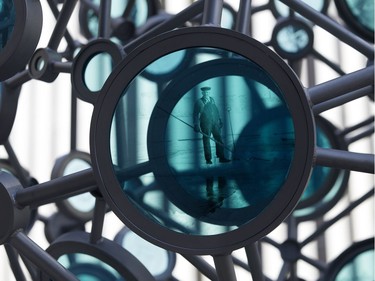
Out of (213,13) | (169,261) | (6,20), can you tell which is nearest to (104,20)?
(6,20)

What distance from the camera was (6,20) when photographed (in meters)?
4.00

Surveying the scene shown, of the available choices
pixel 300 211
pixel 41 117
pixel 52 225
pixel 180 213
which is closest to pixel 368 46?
pixel 300 211

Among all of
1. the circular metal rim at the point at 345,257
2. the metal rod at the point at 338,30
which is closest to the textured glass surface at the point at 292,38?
the metal rod at the point at 338,30

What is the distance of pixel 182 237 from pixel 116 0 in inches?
147

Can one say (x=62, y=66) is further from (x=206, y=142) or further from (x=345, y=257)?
(x=345, y=257)

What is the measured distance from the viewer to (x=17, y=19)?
396cm

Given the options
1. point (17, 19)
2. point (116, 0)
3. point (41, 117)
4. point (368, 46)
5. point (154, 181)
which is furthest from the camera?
point (41, 117)

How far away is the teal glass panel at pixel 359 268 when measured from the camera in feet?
17.5

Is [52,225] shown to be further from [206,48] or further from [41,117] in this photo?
[206,48]

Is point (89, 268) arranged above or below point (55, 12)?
below

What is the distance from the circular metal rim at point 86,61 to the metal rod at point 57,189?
75 centimetres

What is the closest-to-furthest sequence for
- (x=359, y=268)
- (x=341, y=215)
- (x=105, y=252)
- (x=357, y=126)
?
(x=105, y=252) < (x=359, y=268) < (x=341, y=215) < (x=357, y=126)

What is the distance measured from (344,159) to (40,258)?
1.83 m

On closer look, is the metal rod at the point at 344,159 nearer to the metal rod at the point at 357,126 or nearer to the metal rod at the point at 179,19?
the metal rod at the point at 179,19
